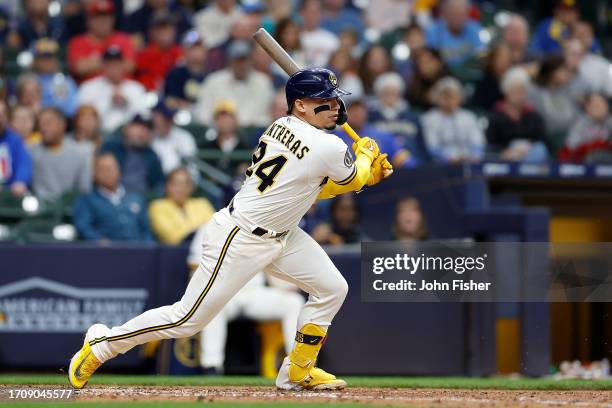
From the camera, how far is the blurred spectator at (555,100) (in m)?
12.0

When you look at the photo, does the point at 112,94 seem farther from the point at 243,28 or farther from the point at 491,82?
the point at 491,82

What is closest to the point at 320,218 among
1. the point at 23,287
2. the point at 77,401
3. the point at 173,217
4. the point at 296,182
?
the point at 173,217

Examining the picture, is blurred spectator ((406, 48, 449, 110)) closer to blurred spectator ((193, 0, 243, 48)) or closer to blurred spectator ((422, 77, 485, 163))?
blurred spectator ((422, 77, 485, 163))

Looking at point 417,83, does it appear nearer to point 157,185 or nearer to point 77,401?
point 157,185

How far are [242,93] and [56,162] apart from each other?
2.26m

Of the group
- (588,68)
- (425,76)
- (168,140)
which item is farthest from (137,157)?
(588,68)

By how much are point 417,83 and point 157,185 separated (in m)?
3.19

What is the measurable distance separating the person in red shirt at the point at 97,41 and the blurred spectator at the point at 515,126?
389 centimetres

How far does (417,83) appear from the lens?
12312 millimetres

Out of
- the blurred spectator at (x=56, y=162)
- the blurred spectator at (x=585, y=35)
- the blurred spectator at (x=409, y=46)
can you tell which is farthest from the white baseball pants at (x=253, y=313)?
the blurred spectator at (x=585, y=35)

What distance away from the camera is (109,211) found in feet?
31.9

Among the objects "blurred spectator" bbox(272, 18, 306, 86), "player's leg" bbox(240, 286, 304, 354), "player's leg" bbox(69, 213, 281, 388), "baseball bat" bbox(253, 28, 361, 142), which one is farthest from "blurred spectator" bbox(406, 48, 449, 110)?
"player's leg" bbox(69, 213, 281, 388)

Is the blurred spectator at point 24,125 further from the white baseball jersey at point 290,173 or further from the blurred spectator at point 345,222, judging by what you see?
the white baseball jersey at point 290,173

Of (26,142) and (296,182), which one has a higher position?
(26,142)
